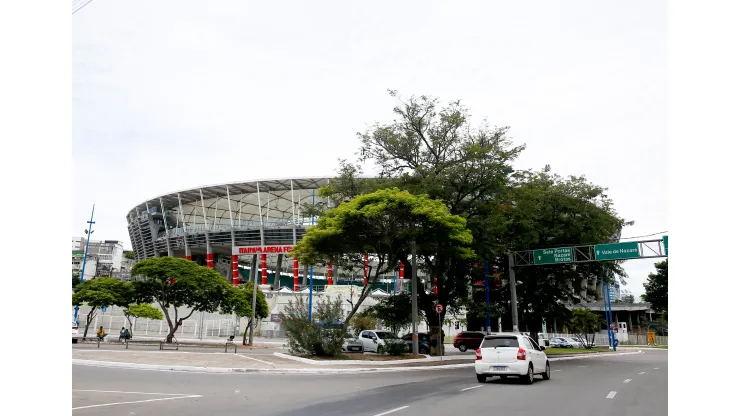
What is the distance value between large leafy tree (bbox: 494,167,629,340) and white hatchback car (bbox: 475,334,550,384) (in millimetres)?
15133

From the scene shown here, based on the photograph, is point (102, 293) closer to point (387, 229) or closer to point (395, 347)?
point (395, 347)

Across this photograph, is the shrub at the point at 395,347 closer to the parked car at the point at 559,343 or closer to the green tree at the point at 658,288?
the parked car at the point at 559,343

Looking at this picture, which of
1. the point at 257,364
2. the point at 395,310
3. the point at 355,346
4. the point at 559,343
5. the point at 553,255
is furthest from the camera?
the point at 559,343

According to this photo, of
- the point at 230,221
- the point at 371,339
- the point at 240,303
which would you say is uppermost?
the point at 230,221

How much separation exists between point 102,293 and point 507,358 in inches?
1132

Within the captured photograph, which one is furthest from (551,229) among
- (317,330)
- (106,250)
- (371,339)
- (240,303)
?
(106,250)

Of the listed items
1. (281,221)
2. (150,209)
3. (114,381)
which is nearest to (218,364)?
(114,381)

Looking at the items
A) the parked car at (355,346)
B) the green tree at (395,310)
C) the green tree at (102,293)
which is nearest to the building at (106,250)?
the green tree at (102,293)

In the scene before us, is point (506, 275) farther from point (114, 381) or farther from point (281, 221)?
point (281, 221)

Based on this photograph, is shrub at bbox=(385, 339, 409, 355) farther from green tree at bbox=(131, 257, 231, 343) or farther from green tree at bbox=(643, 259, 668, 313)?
green tree at bbox=(643, 259, 668, 313)

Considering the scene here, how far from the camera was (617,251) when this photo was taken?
108 ft

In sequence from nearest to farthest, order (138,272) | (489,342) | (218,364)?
(489,342) → (218,364) → (138,272)

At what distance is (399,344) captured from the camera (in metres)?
26.6
